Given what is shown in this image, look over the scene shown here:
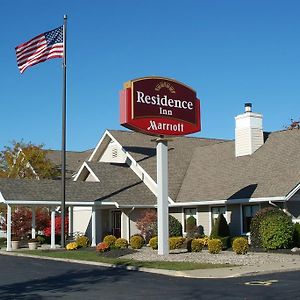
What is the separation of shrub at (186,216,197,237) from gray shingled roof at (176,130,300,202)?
1.21 m

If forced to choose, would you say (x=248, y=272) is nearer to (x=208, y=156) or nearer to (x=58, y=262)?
(x=58, y=262)

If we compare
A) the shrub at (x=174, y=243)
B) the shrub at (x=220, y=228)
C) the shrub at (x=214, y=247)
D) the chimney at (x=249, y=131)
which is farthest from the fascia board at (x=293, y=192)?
the chimney at (x=249, y=131)

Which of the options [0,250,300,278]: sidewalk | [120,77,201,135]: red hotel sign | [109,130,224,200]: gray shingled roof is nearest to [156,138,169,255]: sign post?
[120,77,201,135]: red hotel sign

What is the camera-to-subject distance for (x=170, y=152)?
40.2 meters

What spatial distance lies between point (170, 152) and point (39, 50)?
12.5 meters

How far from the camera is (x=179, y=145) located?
42.1 metres

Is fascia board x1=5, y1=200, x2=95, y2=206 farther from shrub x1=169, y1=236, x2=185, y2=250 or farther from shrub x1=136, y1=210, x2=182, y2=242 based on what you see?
shrub x1=169, y1=236, x2=185, y2=250

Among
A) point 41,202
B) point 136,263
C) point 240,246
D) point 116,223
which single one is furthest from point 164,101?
point 116,223

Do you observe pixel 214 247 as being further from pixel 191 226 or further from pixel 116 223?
pixel 116 223

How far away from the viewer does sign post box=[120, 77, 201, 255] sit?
2492 cm

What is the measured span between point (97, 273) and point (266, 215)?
392 inches

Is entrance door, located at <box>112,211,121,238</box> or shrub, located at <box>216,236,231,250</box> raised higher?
entrance door, located at <box>112,211,121,238</box>

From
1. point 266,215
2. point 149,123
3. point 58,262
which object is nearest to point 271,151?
point 266,215

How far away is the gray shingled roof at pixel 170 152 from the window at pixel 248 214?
5.39m
